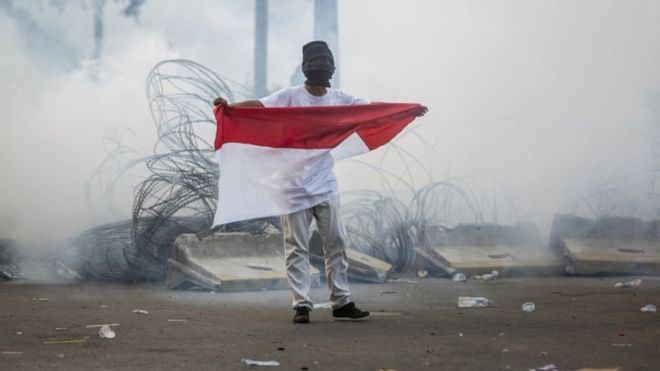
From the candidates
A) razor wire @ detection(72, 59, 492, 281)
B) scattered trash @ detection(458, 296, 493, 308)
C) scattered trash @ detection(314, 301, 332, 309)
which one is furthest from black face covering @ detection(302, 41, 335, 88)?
razor wire @ detection(72, 59, 492, 281)

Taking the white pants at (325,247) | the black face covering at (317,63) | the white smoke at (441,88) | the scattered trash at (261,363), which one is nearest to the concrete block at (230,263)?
the white pants at (325,247)

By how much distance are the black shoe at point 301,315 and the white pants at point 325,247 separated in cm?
17

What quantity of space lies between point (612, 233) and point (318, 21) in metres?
5.60

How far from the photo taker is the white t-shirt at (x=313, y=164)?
26.3 ft

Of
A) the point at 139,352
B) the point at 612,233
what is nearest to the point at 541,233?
the point at 612,233

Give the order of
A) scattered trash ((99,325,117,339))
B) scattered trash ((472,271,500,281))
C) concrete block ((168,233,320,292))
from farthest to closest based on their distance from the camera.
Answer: scattered trash ((472,271,500,281)) → concrete block ((168,233,320,292)) → scattered trash ((99,325,117,339))

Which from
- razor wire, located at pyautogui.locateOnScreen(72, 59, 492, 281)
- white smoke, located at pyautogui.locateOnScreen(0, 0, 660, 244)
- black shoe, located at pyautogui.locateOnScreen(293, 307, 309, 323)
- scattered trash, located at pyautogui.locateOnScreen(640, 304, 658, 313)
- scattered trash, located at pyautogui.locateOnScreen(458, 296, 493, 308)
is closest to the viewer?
black shoe, located at pyautogui.locateOnScreen(293, 307, 309, 323)

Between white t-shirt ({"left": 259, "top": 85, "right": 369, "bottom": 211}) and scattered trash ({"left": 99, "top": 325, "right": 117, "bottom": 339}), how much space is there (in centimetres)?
154

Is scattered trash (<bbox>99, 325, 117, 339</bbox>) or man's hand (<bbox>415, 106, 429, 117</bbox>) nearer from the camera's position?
scattered trash (<bbox>99, 325, 117, 339</bbox>)

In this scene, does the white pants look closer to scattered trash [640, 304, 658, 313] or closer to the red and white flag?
the red and white flag

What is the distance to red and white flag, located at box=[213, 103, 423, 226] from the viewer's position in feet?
27.0

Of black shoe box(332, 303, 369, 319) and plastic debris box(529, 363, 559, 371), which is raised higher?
black shoe box(332, 303, 369, 319)

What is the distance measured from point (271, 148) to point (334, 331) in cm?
155

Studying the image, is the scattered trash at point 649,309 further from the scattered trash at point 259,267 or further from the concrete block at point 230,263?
the scattered trash at point 259,267
